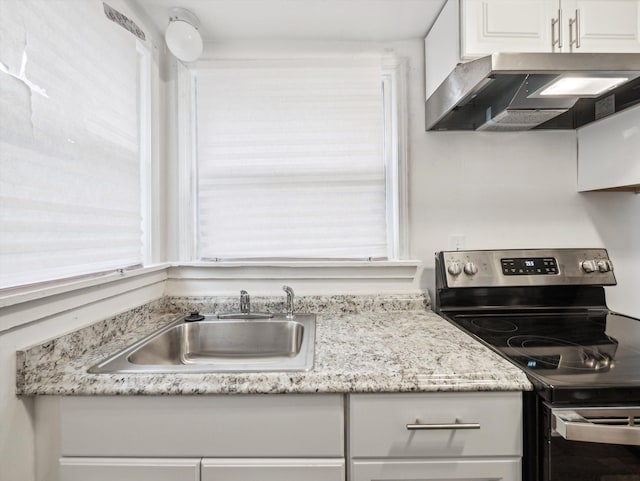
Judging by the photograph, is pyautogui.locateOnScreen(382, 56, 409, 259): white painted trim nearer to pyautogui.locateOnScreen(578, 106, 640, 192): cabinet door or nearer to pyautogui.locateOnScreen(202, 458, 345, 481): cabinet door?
pyautogui.locateOnScreen(578, 106, 640, 192): cabinet door

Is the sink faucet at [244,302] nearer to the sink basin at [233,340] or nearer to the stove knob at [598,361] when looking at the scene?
the sink basin at [233,340]

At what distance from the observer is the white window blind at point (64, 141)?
0.86 m

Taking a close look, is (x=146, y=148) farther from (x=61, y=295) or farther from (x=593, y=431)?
(x=593, y=431)

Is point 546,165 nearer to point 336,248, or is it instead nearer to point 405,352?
point 336,248

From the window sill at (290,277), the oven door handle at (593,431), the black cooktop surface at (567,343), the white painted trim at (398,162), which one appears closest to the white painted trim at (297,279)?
the window sill at (290,277)

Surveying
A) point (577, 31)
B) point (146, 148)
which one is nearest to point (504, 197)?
point (577, 31)

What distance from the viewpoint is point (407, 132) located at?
1.64 meters

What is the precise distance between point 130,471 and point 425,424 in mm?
766

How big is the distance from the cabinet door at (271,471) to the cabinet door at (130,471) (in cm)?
4

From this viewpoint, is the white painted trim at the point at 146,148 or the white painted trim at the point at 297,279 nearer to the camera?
the white painted trim at the point at 146,148

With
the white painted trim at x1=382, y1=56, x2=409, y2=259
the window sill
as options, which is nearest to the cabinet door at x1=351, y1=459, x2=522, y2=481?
the window sill

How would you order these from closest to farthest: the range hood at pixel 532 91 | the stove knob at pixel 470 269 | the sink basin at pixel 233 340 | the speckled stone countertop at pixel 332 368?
the speckled stone countertop at pixel 332 368 < the range hood at pixel 532 91 < the sink basin at pixel 233 340 < the stove knob at pixel 470 269

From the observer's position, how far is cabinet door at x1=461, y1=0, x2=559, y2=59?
1.17m

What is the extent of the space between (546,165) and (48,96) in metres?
2.01
